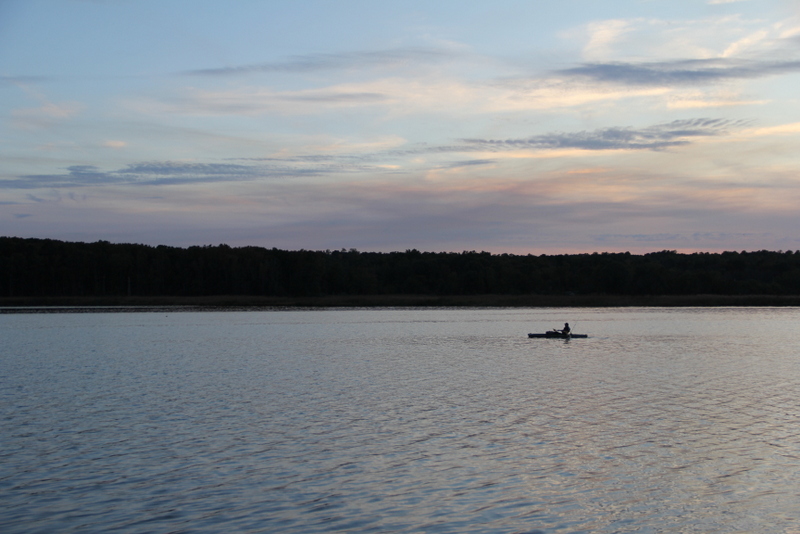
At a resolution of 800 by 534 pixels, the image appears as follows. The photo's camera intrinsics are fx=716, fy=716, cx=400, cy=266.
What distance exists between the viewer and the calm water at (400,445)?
9.52 meters

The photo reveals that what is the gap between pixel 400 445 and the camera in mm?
13477

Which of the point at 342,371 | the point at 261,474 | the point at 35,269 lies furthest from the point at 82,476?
→ the point at 35,269

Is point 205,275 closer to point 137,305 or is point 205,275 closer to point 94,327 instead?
point 137,305

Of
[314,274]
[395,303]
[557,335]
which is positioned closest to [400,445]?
[557,335]

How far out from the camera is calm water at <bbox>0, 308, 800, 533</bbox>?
952cm

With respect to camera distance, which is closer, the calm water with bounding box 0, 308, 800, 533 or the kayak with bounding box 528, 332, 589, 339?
the calm water with bounding box 0, 308, 800, 533

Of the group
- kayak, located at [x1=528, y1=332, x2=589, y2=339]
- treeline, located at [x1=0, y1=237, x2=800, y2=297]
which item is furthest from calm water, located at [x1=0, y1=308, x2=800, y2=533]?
treeline, located at [x1=0, y1=237, x2=800, y2=297]

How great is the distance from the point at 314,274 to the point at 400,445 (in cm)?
11631

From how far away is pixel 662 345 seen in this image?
118 ft

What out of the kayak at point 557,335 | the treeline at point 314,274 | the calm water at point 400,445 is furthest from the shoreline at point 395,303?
the calm water at point 400,445

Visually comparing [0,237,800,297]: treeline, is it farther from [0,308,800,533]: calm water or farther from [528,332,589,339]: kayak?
[0,308,800,533]: calm water

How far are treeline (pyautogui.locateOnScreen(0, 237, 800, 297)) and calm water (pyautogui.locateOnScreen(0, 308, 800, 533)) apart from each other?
305 ft

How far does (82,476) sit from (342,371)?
1451 cm

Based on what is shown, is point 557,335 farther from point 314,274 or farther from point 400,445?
point 314,274
